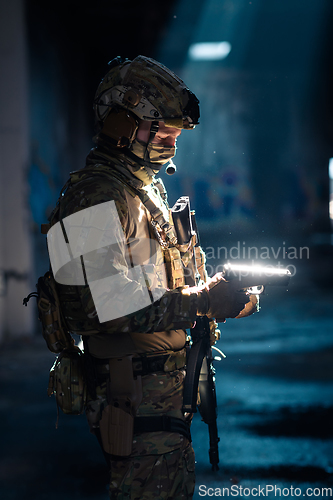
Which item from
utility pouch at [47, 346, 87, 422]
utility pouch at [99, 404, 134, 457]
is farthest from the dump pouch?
utility pouch at [99, 404, 134, 457]

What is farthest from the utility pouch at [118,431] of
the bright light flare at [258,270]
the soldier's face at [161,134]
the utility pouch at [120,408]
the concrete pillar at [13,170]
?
the concrete pillar at [13,170]

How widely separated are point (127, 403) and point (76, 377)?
188 millimetres

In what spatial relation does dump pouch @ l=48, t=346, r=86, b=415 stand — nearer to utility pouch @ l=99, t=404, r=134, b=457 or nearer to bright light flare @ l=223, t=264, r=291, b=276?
utility pouch @ l=99, t=404, r=134, b=457

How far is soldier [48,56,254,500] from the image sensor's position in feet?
4.22

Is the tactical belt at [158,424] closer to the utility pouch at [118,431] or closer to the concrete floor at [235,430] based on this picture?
the utility pouch at [118,431]

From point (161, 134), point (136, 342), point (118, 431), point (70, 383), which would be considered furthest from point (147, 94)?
point (118, 431)

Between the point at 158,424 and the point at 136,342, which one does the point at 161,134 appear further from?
the point at 158,424

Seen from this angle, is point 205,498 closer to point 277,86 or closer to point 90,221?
point 90,221

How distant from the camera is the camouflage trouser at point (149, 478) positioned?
1.38 m

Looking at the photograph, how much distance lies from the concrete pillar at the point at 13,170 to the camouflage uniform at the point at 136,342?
4.36 metres

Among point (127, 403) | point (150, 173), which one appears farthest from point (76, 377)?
point (150, 173)

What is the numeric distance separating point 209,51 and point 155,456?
34.5 feet

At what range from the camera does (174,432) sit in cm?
144

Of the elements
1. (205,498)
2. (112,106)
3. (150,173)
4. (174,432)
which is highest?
(112,106)
